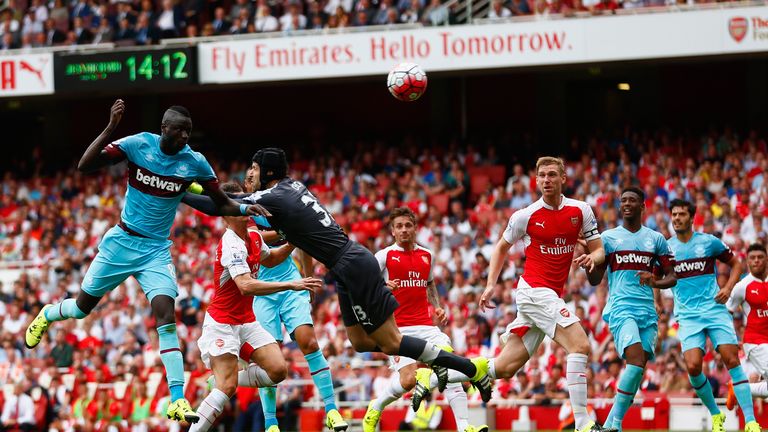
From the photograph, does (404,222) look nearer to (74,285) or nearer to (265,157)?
(265,157)

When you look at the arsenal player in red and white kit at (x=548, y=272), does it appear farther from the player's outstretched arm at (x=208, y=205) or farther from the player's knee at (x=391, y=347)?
the player's outstretched arm at (x=208, y=205)

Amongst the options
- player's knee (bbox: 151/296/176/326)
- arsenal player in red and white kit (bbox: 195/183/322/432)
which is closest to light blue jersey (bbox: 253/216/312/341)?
arsenal player in red and white kit (bbox: 195/183/322/432)

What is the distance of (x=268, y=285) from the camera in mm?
11469

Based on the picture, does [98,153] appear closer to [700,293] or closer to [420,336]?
[420,336]

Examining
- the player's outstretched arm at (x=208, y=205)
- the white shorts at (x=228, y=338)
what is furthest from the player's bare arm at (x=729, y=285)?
the player's outstretched arm at (x=208, y=205)

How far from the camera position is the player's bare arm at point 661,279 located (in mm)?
12931

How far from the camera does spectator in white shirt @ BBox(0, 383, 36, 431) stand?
21.5 m

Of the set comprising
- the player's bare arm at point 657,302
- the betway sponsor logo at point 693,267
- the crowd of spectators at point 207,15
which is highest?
the crowd of spectators at point 207,15

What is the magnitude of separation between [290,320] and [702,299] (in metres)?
4.34

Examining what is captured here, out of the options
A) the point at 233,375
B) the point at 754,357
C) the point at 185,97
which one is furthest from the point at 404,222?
the point at 185,97

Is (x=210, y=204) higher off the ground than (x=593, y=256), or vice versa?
(x=210, y=204)

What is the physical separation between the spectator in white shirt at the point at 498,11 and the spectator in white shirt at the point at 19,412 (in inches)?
430

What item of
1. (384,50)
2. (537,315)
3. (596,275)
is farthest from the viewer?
(384,50)

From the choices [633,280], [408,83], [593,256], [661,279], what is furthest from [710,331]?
[408,83]
